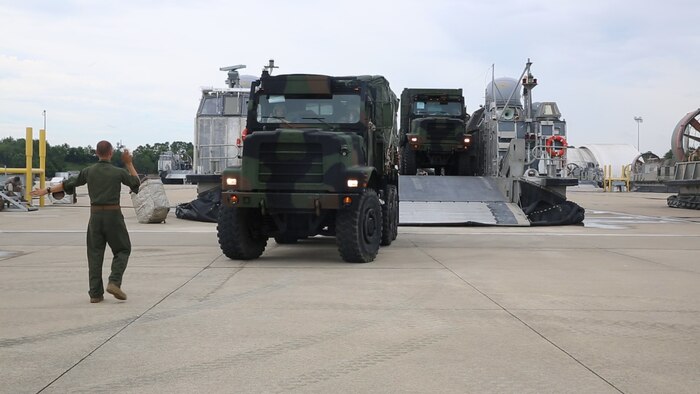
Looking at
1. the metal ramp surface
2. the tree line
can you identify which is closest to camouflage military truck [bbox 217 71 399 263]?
the metal ramp surface

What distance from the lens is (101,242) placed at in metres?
7.18

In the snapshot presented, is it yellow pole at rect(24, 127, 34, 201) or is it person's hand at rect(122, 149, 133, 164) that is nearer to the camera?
person's hand at rect(122, 149, 133, 164)

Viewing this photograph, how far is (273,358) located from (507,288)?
4021mm

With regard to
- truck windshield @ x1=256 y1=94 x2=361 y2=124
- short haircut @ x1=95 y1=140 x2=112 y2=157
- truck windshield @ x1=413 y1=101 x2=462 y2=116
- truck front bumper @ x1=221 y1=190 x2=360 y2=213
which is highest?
truck windshield @ x1=413 y1=101 x2=462 y2=116

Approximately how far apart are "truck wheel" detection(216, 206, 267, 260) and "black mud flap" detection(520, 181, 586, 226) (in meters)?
9.41

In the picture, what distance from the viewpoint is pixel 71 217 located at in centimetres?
2050

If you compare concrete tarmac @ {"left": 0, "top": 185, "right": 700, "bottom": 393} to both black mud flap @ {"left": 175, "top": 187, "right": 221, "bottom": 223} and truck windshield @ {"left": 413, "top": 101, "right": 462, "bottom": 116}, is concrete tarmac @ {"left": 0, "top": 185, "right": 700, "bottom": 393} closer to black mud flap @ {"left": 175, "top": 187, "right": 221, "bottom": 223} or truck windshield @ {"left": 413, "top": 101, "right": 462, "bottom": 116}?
black mud flap @ {"left": 175, "top": 187, "right": 221, "bottom": 223}

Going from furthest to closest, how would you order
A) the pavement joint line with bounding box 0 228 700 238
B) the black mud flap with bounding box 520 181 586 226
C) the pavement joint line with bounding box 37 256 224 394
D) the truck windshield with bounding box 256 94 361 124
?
the black mud flap with bounding box 520 181 586 226
the pavement joint line with bounding box 0 228 700 238
the truck windshield with bounding box 256 94 361 124
the pavement joint line with bounding box 37 256 224 394

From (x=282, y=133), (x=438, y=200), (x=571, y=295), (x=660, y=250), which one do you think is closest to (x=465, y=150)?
(x=438, y=200)

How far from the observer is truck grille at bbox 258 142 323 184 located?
1011 cm

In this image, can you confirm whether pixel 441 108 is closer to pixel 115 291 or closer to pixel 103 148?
pixel 103 148

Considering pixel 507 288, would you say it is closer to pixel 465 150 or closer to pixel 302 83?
pixel 302 83

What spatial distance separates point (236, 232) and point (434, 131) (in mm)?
13427

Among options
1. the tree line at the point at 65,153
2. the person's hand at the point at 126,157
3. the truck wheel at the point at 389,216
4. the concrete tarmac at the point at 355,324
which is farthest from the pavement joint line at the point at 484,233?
the tree line at the point at 65,153
